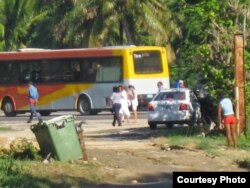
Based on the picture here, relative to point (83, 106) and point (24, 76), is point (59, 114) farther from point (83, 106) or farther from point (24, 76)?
point (24, 76)

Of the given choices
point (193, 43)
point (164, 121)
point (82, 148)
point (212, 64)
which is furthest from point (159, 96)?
point (82, 148)

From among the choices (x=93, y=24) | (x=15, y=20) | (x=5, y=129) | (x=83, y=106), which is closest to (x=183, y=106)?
(x=5, y=129)

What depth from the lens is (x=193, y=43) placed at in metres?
30.0

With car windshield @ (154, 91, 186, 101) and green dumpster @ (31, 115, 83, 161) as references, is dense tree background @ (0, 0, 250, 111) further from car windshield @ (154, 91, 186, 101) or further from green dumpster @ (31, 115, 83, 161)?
green dumpster @ (31, 115, 83, 161)

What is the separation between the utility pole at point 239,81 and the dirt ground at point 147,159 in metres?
2.13

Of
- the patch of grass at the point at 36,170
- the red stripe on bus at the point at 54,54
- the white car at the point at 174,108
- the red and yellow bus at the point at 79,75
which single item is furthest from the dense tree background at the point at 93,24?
the patch of grass at the point at 36,170

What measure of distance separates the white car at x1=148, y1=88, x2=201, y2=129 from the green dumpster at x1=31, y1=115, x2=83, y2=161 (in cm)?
1141

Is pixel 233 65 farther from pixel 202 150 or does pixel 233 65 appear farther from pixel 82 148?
pixel 82 148

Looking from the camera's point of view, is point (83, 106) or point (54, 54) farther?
point (54, 54)

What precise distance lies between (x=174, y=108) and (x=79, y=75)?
602 inches

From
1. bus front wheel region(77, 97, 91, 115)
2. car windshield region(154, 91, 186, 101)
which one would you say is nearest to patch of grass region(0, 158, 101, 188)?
car windshield region(154, 91, 186, 101)

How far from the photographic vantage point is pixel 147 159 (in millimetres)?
22812

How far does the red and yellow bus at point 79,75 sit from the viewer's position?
46.5m

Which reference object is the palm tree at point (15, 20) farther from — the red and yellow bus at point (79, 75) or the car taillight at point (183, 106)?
the car taillight at point (183, 106)
